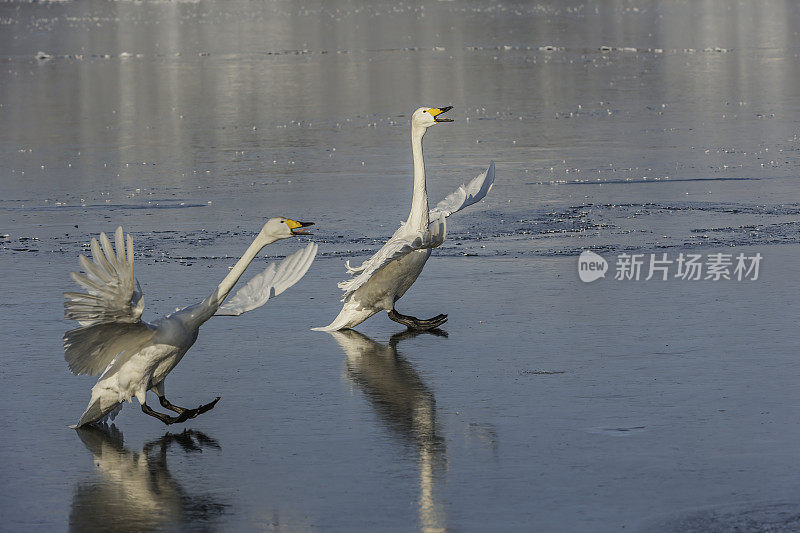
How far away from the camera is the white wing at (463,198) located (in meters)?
11.0

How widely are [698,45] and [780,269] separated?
29.2 meters

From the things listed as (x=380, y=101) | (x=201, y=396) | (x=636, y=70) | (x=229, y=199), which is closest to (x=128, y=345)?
(x=201, y=396)

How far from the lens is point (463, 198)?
1115cm

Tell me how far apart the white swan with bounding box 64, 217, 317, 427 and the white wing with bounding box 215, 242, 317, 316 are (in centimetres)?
22

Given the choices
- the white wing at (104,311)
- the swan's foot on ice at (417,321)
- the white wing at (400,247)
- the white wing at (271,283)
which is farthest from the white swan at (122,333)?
the swan's foot on ice at (417,321)

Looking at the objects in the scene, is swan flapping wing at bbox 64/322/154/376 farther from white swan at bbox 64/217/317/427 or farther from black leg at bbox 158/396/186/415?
black leg at bbox 158/396/186/415

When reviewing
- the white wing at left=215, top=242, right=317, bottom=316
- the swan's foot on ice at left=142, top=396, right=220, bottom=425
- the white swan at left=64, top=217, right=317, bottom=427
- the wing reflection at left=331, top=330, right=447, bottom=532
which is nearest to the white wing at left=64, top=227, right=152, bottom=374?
the white swan at left=64, top=217, right=317, bottom=427

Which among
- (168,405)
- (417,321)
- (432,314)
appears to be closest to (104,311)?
(168,405)

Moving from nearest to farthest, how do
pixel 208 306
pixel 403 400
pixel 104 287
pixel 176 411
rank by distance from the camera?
pixel 104 287 < pixel 208 306 < pixel 176 411 < pixel 403 400

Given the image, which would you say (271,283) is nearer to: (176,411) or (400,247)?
(176,411)

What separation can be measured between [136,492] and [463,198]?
4864 millimetres

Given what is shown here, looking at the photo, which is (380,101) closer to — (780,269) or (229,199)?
(229,199)

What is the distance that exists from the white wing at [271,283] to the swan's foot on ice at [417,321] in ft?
6.55

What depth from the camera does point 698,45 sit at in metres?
39.9
